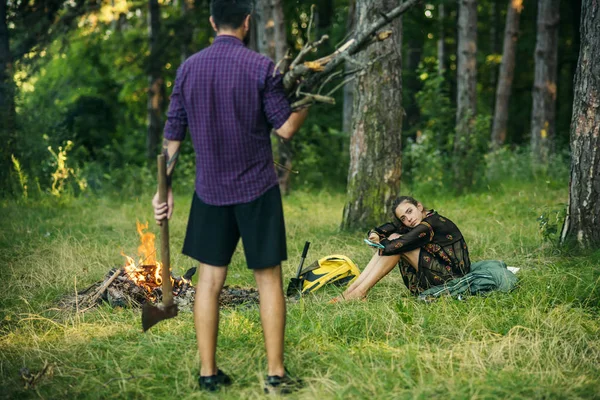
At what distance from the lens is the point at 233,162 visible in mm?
3805

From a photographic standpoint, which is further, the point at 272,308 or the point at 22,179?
the point at 22,179

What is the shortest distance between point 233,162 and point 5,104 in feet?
36.4

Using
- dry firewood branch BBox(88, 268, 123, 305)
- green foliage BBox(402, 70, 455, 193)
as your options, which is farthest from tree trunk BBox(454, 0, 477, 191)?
dry firewood branch BBox(88, 268, 123, 305)

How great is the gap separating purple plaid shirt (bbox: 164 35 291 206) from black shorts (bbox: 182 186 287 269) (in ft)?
0.18

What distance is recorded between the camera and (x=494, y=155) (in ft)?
47.4

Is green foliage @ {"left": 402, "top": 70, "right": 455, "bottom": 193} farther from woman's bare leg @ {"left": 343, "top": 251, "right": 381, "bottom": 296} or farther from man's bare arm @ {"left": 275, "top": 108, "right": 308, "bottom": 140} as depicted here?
man's bare arm @ {"left": 275, "top": 108, "right": 308, "bottom": 140}

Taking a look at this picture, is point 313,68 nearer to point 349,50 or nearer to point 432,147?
point 349,50

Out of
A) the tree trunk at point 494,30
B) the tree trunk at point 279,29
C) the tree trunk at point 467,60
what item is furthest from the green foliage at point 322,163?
the tree trunk at point 494,30

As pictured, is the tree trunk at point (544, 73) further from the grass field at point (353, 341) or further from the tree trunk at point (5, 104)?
the tree trunk at point (5, 104)

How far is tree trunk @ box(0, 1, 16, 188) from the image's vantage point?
12820 millimetres

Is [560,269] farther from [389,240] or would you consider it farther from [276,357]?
[276,357]

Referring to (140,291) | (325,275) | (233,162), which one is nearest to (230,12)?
(233,162)

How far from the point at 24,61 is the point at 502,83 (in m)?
10.6

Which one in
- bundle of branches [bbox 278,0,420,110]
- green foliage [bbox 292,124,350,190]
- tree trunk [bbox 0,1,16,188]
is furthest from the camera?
green foliage [bbox 292,124,350,190]
